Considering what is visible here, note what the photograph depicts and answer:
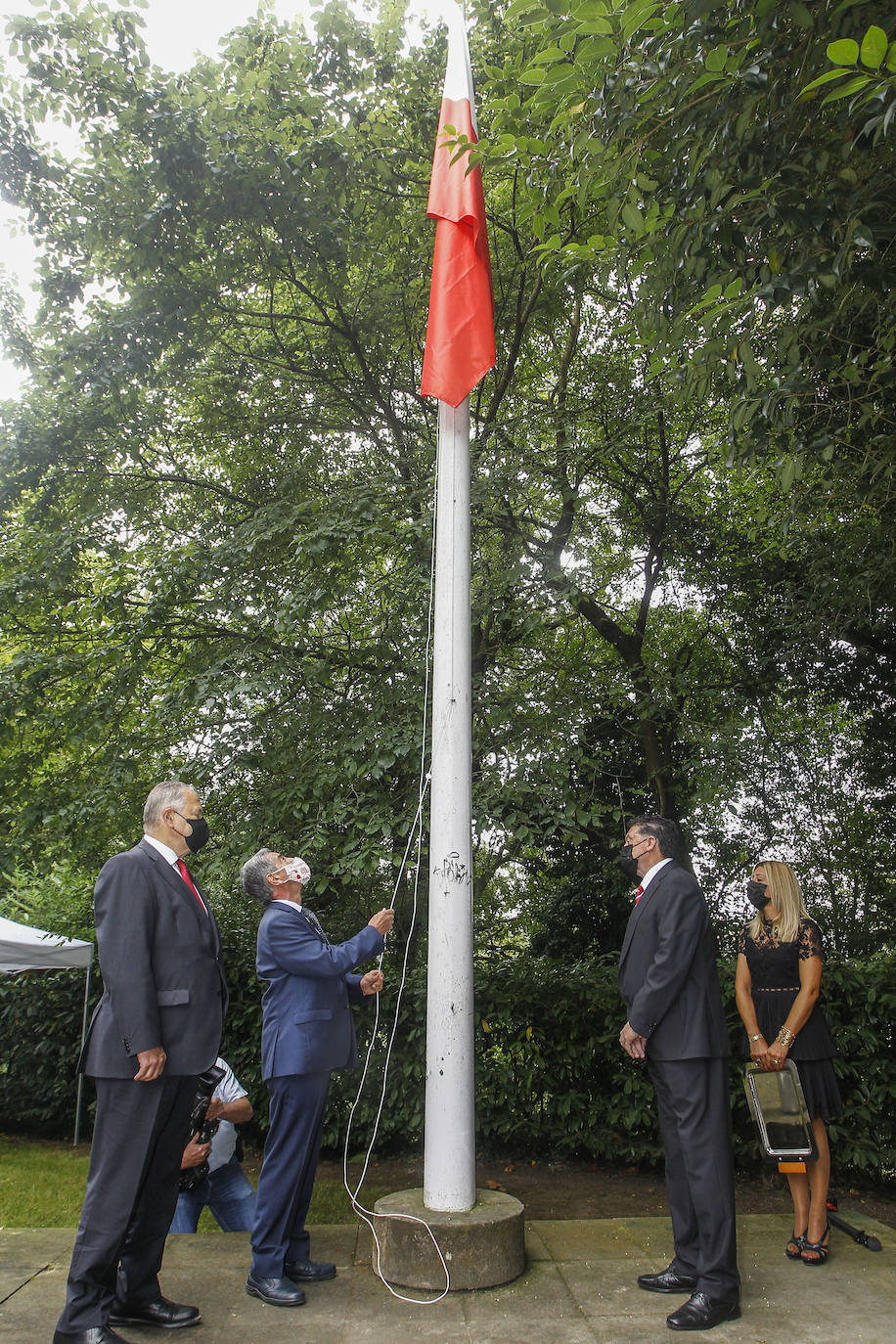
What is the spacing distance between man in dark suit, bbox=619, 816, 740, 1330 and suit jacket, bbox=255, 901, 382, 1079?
4.03 feet

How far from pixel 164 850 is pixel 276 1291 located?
188cm

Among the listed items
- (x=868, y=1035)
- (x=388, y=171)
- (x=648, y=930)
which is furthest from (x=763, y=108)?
(x=868, y=1035)

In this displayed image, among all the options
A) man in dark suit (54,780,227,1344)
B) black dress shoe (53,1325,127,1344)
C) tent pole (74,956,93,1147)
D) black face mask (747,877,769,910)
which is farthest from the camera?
tent pole (74,956,93,1147)

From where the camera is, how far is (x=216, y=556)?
711cm

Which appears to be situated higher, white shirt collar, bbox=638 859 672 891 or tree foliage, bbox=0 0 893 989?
tree foliage, bbox=0 0 893 989

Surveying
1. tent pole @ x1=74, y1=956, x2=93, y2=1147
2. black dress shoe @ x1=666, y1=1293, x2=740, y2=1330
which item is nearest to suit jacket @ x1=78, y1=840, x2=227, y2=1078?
black dress shoe @ x1=666, y1=1293, x2=740, y2=1330

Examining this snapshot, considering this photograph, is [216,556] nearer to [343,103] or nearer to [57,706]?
[57,706]

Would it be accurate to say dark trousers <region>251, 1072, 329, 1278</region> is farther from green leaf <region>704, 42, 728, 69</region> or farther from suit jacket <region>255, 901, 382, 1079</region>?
green leaf <region>704, 42, 728, 69</region>

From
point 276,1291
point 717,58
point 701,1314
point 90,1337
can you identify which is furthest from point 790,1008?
point 717,58

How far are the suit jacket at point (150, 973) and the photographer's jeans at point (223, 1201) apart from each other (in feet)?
3.69

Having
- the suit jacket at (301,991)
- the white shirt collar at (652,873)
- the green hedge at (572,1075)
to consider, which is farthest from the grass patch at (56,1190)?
the white shirt collar at (652,873)

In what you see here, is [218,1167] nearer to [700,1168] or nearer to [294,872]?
[294,872]

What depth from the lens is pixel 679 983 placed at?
3961mm

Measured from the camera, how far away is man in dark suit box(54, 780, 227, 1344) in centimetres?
328
